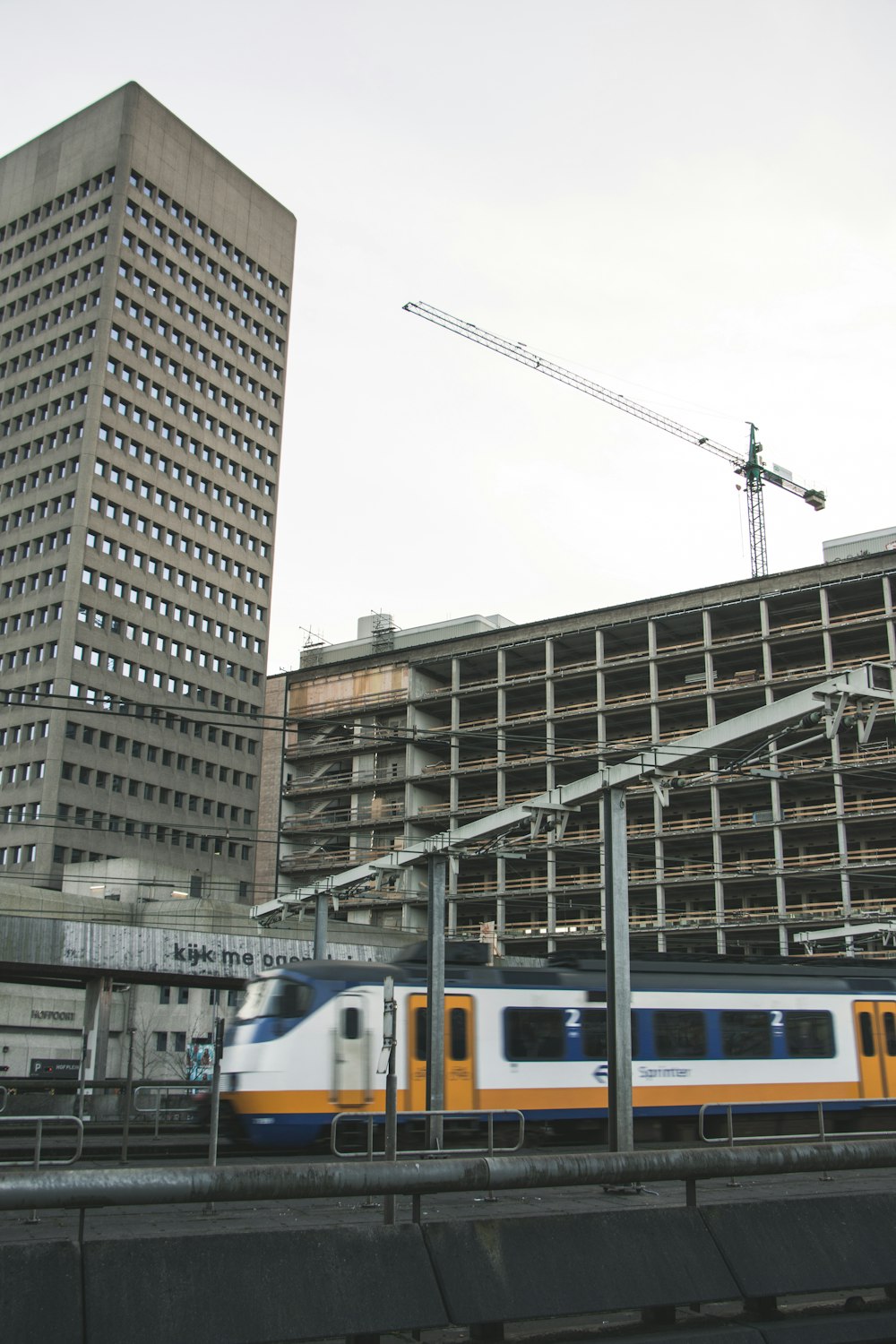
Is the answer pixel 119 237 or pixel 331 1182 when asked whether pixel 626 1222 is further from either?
pixel 119 237

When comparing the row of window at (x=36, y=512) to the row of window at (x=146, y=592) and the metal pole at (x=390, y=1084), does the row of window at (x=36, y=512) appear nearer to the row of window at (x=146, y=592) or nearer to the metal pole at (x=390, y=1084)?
the row of window at (x=146, y=592)

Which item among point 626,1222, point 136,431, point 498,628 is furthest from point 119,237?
point 626,1222

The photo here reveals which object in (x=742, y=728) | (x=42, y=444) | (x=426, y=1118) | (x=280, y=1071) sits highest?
(x=42, y=444)

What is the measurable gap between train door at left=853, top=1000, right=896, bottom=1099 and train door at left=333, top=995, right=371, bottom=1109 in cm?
1119

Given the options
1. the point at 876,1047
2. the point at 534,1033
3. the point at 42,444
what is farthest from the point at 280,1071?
the point at 42,444

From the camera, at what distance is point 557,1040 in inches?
933

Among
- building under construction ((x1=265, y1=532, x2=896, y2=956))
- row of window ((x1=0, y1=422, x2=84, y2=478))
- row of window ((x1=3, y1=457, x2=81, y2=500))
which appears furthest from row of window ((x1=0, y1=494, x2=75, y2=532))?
building under construction ((x1=265, y1=532, x2=896, y2=956))

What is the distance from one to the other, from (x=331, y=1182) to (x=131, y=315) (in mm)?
102721

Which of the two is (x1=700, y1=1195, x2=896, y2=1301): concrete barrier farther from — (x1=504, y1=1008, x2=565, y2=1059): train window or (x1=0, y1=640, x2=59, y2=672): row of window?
(x1=0, y1=640, x2=59, y2=672): row of window

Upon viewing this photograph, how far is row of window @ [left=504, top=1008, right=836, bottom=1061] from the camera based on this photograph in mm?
23500

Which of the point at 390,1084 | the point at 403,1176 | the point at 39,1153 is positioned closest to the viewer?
the point at 403,1176

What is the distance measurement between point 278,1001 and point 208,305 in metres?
96.2

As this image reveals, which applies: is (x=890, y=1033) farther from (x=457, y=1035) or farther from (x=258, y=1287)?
(x=258, y=1287)

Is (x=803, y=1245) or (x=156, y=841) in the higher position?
(x=156, y=841)
